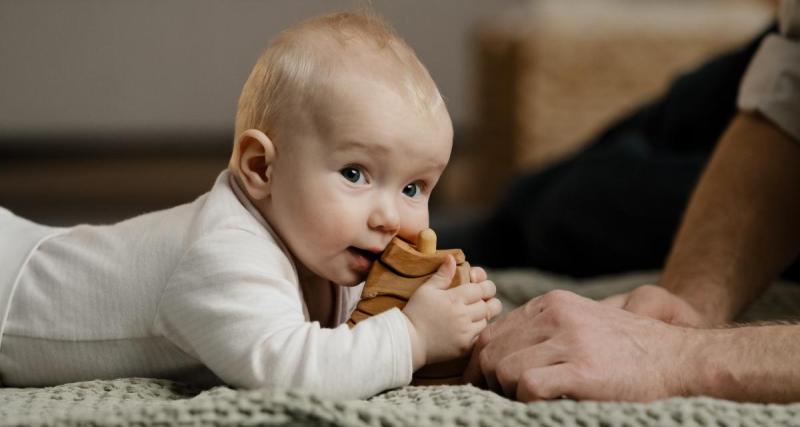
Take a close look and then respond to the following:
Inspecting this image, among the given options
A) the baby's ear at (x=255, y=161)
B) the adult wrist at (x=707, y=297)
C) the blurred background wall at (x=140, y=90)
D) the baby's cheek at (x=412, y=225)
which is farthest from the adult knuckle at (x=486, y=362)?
the blurred background wall at (x=140, y=90)

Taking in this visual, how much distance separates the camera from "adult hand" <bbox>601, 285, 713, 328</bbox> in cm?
102

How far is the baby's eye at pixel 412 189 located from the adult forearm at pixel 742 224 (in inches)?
16.9

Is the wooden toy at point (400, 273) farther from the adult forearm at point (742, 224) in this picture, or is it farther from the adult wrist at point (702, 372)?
the adult forearm at point (742, 224)

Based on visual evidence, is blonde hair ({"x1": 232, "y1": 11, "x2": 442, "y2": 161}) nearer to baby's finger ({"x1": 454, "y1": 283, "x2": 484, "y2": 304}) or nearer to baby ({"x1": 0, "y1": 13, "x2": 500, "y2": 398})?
baby ({"x1": 0, "y1": 13, "x2": 500, "y2": 398})

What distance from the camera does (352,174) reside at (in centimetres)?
84

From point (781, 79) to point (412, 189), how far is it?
0.64 meters

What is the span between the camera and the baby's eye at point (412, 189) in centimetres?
87

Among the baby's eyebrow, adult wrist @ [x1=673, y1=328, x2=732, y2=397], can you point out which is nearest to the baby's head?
the baby's eyebrow

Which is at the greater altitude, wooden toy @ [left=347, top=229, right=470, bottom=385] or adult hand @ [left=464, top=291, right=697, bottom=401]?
wooden toy @ [left=347, top=229, right=470, bottom=385]

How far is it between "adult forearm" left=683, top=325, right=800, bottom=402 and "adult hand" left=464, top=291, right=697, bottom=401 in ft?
0.04

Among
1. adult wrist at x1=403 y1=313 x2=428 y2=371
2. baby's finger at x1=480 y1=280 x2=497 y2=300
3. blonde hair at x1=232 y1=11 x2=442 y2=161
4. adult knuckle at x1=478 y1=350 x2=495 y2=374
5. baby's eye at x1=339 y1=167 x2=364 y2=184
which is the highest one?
blonde hair at x1=232 y1=11 x2=442 y2=161

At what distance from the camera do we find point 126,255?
914 millimetres

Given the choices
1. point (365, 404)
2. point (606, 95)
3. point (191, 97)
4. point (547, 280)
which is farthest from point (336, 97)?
point (191, 97)

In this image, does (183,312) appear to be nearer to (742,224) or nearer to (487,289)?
(487,289)
